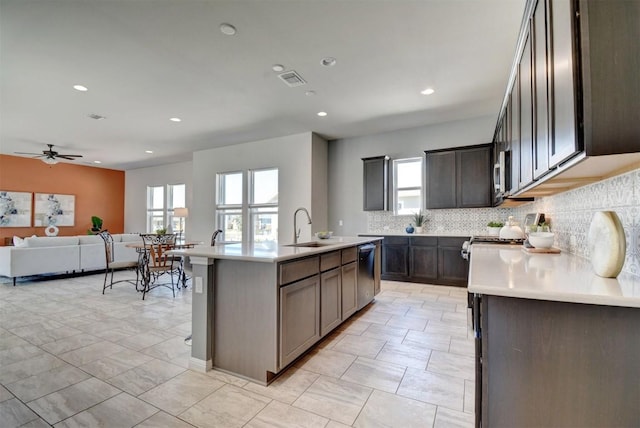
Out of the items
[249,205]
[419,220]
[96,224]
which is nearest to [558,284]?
[419,220]

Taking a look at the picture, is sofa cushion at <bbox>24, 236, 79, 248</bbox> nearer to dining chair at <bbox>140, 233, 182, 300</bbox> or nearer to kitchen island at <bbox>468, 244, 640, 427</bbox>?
dining chair at <bbox>140, 233, 182, 300</bbox>

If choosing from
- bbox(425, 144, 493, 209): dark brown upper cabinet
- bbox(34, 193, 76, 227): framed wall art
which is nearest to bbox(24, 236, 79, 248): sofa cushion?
bbox(34, 193, 76, 227): framed wall art

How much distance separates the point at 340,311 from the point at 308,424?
4.66 feet

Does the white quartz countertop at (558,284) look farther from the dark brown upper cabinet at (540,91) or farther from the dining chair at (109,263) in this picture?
the dining chair at (109,263)

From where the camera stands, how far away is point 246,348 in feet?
7.17

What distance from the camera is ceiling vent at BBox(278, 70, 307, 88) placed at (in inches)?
142

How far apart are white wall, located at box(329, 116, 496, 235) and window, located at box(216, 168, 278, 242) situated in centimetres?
137

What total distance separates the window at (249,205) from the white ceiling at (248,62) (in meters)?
1.43

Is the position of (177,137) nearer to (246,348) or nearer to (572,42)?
(246,348)

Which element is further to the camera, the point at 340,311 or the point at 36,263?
the point at 36,263

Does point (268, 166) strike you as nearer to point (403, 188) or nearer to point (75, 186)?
point (403, 188)

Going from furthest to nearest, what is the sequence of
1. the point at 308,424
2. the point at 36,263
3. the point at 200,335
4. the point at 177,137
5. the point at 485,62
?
the point at 177,137 < the point at 36,263 < the point at 485,62 < the point at 200,335 < the point at 308,424

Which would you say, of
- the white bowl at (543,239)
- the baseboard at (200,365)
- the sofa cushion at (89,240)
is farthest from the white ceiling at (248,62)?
the baseboard at (200,365)

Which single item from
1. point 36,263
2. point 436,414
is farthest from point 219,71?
point 36,263
